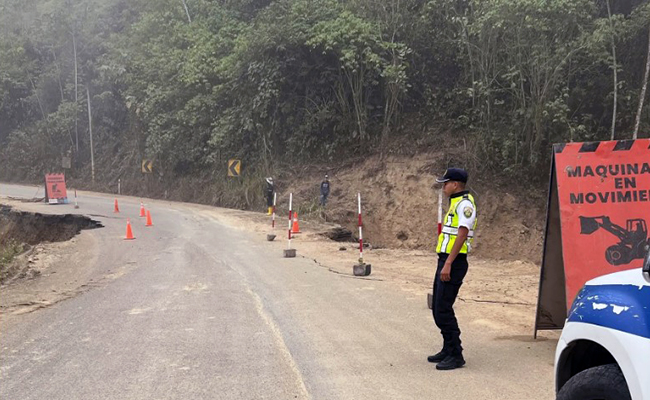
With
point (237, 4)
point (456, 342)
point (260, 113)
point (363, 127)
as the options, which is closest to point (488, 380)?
point (456, 342)

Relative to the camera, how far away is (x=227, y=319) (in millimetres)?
7199

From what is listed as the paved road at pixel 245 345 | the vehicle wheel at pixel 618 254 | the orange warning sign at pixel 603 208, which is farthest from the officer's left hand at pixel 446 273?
the vehicle wheel at pixel 618 254

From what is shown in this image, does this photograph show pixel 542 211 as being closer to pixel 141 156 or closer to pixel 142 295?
pixel 142 295

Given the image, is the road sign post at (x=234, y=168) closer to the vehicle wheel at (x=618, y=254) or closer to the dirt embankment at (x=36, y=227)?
the dirt embankment at (x=36, y=227)

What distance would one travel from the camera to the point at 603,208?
534 centimetres

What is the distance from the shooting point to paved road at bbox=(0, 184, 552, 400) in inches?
188

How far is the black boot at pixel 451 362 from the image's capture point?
5.15 metres

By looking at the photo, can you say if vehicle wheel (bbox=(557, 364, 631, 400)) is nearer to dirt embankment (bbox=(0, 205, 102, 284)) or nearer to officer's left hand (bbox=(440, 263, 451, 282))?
officer's left hand (bbox=(440, 263, 451, 282))

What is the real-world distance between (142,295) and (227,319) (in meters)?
2.31

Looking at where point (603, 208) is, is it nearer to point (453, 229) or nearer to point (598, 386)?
point (453, 229)

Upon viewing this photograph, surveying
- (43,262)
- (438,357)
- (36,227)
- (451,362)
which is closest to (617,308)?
(451,362)

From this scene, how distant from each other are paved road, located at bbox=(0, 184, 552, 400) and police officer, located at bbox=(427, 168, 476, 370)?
0.85 ft

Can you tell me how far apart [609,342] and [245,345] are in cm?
413

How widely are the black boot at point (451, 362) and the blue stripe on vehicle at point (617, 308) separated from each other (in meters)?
2.18
